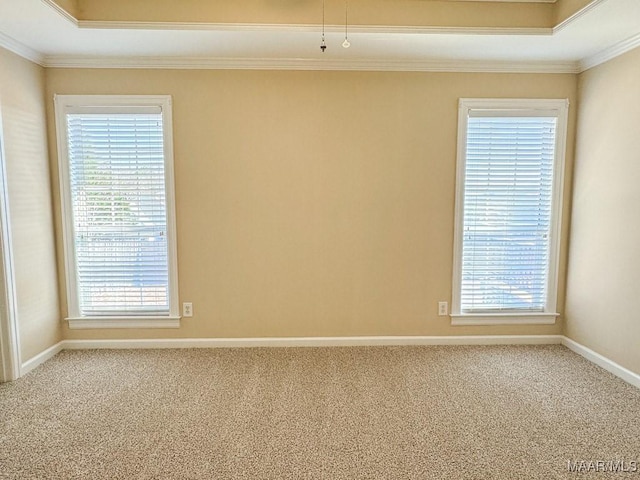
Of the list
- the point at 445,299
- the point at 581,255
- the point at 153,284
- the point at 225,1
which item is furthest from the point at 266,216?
the point at 581,255

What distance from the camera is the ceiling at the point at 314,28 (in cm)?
244

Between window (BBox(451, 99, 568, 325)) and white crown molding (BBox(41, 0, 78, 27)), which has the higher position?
white crown molding (BBox(41, 0, 78, 27))

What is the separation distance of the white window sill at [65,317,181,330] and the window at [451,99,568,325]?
106 inches

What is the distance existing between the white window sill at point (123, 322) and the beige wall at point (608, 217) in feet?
12.2

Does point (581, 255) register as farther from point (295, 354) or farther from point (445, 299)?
point (295, 354)

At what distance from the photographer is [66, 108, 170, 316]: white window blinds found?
10.2ft

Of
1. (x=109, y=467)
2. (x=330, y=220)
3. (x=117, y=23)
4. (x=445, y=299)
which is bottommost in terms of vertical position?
(x=109, y=467)

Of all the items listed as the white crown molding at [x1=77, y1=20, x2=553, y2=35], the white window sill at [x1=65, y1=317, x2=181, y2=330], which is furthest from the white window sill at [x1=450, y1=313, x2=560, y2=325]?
the white window sill at [x1=65, y1=317, x2=181, y2=330]

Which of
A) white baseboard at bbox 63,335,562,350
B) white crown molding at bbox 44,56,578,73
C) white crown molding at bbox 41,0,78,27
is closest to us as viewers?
white crown molding at bbox 41,0,78,27

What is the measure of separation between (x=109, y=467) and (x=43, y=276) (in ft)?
6.40

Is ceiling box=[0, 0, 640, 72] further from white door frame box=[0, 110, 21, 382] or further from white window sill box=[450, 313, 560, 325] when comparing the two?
white window sill box=[450, 313, 560, 325]

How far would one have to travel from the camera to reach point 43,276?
9.96 ft

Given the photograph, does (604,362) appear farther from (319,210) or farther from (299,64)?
(299,64)

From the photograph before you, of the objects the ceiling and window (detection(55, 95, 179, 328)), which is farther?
window (detection(55, 95, 179, 328))
